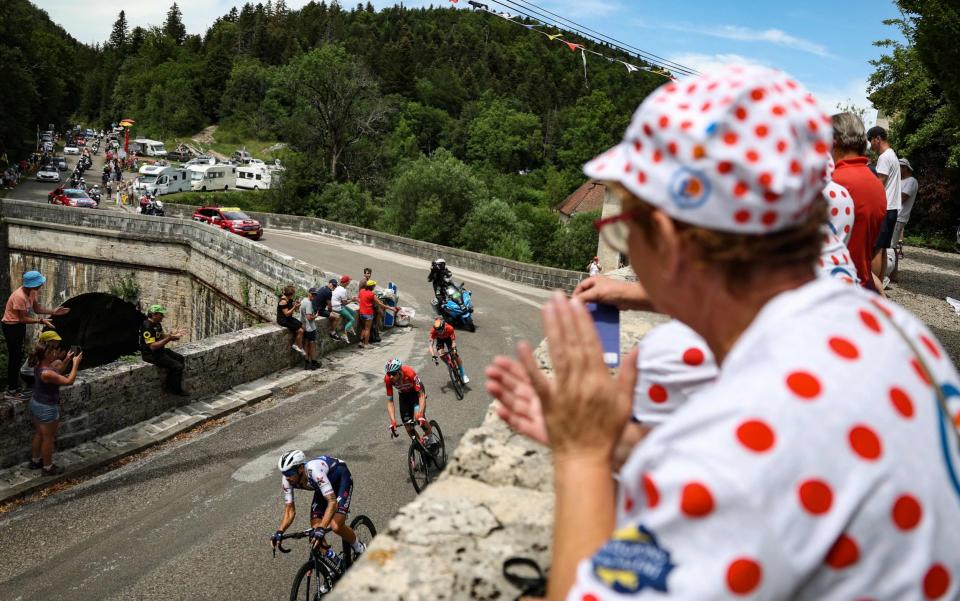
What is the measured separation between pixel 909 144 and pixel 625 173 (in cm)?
2928

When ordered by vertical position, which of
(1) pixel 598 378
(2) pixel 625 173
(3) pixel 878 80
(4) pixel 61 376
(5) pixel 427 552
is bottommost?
(4) pixel 61 376

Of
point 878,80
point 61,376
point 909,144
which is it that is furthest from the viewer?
point 878,80

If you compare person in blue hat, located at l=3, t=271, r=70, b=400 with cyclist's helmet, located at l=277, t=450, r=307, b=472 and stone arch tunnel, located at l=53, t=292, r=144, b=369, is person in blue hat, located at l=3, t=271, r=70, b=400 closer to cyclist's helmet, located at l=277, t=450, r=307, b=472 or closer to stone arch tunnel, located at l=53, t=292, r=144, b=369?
cyclist's helmet, located at l=277, t=450, r=307, b=472

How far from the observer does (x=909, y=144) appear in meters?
26.3

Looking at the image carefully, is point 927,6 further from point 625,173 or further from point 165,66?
point 165,66

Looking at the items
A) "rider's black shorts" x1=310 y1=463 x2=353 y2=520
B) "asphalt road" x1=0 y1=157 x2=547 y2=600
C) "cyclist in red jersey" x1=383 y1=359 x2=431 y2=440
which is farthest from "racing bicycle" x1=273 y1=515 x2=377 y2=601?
"cyclist in red jersey" x1=383 y1=359 x2=431 y2=440

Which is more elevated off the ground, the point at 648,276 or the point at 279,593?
the point at 648,276

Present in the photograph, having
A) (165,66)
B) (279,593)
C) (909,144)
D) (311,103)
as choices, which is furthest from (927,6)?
(165,66)

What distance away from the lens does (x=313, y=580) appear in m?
7.20

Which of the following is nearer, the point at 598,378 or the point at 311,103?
the point at 598,378

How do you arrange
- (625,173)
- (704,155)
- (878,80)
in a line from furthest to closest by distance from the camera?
1. (878,80)
2. (625,173)
3. (704,155)

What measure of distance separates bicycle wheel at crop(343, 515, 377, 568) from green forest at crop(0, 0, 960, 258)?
11.0 m

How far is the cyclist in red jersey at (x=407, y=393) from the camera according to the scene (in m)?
10.1

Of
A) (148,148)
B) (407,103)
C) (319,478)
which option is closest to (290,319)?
(319,478)
